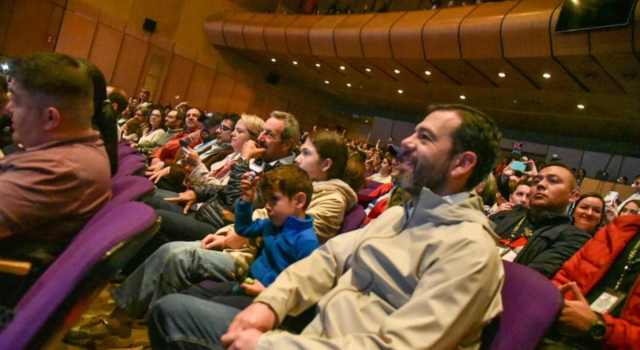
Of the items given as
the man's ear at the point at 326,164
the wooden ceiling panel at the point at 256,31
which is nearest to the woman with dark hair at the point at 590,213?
the man's ear at the point at 326,164

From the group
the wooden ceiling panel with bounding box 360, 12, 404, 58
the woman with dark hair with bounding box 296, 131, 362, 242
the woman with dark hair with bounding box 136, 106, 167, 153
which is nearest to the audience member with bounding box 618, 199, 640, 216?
the woman with dark hair with bounding box 296, 131, 362, 242

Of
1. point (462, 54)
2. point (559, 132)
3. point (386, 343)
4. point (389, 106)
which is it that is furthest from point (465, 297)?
point (389, 106)

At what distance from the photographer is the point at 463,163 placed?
129cm

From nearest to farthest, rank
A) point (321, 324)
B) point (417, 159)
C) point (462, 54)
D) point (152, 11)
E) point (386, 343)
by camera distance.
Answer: point (386, 343)
point (321, 324)
point (417, 159)
point (462, 54)
point (152, 11)

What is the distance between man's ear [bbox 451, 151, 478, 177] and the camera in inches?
50.6

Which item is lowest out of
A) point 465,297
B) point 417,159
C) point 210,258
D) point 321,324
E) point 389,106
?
point 210,258

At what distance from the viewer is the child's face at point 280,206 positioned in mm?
1795

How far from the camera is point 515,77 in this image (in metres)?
7.64

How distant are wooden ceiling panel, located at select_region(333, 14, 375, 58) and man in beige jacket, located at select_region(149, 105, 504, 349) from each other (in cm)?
788

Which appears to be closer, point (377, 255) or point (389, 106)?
point (377, 255)

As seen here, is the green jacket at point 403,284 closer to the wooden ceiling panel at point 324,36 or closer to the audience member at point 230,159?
the audience member at point 230,159

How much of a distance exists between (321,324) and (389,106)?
13.0m

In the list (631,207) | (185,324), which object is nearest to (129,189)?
(185,324)

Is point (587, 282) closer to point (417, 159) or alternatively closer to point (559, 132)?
point (417, 159)
